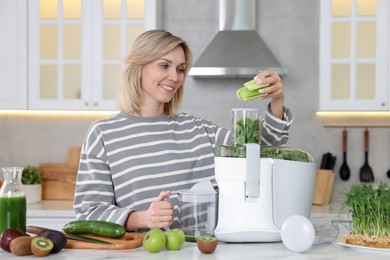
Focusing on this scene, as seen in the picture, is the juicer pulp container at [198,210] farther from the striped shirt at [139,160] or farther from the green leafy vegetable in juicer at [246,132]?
the striped shirt at [139,160]

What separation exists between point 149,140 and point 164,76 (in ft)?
0.79

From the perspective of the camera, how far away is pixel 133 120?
8.34ft

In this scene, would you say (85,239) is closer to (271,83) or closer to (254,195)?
(254,195)

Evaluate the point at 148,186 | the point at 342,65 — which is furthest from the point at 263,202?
the point at 342,65

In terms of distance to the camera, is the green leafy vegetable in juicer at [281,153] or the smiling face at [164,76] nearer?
the green leafy vegetable in juicer at [281,153]

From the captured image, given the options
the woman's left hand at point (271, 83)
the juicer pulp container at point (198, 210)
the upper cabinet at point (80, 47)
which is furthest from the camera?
the upper cabinet at point (80, 47)

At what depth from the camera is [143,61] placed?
2492 millimetres

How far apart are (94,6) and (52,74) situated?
50 cm

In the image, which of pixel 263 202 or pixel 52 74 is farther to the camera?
pixel 52 74

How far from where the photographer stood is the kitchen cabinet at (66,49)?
167 inches

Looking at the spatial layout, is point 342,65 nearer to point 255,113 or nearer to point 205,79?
point 205,79

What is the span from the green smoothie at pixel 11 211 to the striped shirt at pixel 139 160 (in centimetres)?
31

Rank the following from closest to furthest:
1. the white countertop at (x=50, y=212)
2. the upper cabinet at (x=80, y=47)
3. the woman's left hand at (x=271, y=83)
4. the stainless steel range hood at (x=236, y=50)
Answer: the woman's left hand at (x=271, y=83)
the white countertop at (x=50, y=212)
the stainless steel range hood at (x=236, y=50)
the upper cabinet at (x=80, y=47)

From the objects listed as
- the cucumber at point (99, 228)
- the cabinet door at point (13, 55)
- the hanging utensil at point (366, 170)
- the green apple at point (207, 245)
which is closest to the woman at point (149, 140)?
the cucumber at point (99, 228)
